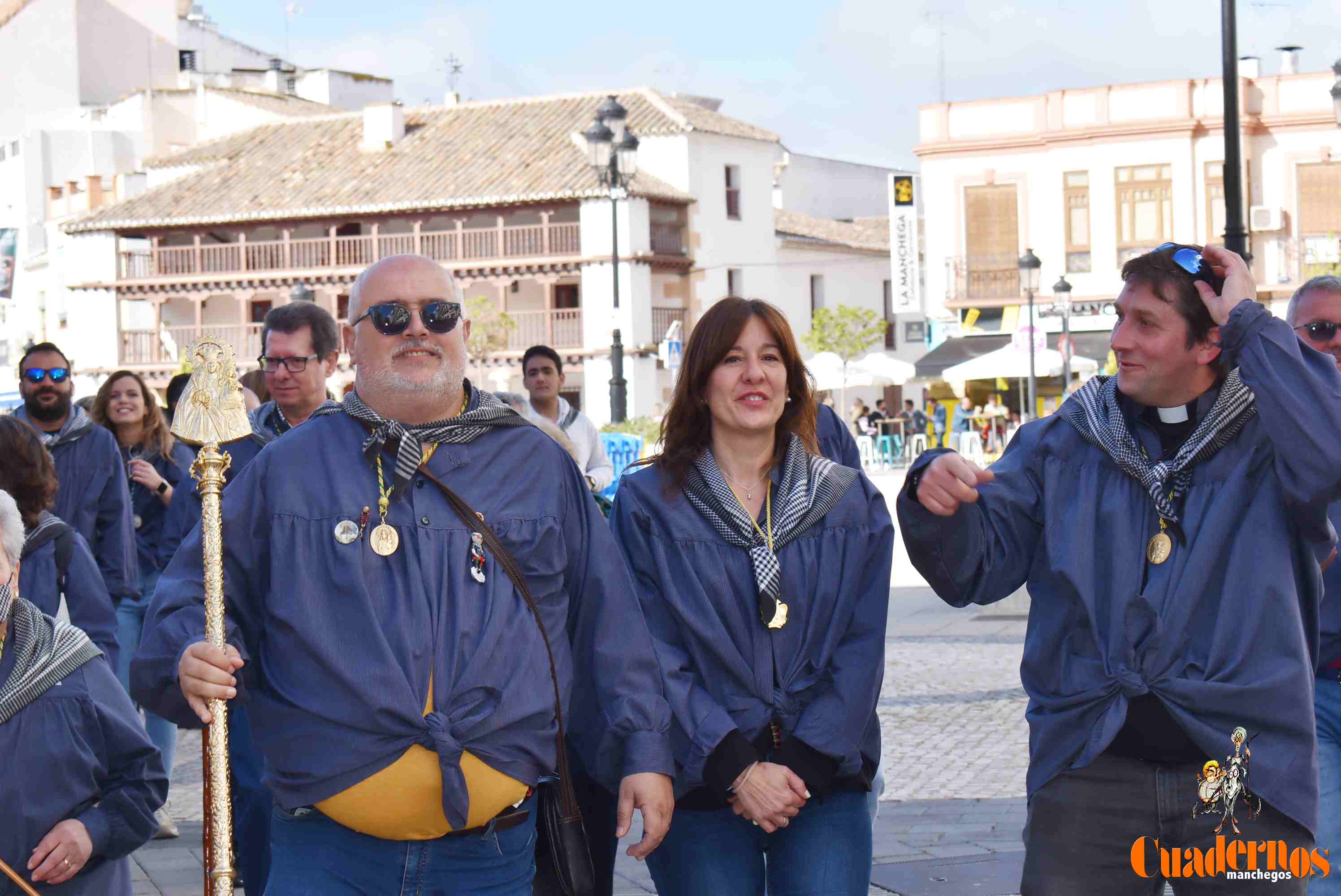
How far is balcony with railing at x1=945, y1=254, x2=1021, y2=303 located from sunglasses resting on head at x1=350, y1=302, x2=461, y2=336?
4346 cm

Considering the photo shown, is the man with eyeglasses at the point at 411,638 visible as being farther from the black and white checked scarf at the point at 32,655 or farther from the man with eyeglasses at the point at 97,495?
the man with eyeglasses at the point at 97,495

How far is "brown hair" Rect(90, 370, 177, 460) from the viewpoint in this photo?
333 inches

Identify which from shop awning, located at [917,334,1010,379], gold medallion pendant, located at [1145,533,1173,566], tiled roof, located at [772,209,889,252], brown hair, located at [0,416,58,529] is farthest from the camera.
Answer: tiled roof, located at [772,209,889,252]

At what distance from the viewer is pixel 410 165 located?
181 ft

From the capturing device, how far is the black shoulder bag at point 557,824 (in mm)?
3654

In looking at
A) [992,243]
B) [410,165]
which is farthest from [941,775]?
[410,165]

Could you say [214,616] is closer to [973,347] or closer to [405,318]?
[405,318]

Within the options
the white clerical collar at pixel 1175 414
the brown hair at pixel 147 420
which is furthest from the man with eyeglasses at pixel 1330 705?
the brown hair at pixel 147 420

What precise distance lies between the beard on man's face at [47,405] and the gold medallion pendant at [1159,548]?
5.46m

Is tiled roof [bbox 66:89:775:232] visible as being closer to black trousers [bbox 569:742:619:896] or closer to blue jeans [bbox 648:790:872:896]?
black trousers [bbox 569:742:619:896]

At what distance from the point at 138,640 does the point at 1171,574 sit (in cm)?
536

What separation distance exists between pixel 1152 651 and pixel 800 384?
119cm

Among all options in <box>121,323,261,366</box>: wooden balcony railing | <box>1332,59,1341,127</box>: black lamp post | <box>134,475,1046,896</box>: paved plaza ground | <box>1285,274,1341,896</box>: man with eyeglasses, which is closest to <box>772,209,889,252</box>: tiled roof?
<box>121,323,261,366</box>: wooden balcony railing

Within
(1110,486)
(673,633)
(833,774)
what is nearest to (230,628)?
(673,633)
